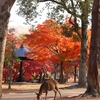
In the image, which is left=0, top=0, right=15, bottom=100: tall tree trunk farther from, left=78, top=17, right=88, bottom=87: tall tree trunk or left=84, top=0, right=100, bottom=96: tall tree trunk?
left=78, top=17, right=88, bottom=87: tall tree trunk

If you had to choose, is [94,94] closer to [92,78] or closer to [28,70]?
[92,78]

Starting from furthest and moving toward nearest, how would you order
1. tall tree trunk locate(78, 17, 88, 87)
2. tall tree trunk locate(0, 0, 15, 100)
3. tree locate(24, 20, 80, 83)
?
tree locate(24, 20, 80, 83), tall tree trunk locate(78, 17, 88, 87), tall tree trunk locate(0, 0, 15, 100)

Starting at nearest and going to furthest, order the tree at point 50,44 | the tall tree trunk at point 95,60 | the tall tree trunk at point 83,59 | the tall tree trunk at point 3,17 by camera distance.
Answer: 1. the tall tree trunk at point 3,17
2. the tall tree trunk at point 95,60
3. the tall tree trunk at point 83,59
4. the tree at point 50,44

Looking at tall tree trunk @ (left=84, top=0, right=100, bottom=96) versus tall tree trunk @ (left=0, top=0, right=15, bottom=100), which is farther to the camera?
tall tree trunk @ (left=84, top=0, right=100, bottom=96)

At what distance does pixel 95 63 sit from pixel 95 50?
2.37 feet

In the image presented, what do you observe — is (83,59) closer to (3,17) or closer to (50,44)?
(50,44)

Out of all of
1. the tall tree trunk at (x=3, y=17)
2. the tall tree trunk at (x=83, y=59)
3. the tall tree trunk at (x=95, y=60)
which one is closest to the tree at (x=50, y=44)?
the tall tree trunk at (x=83, y=59)

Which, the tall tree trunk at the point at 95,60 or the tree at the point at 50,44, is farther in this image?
the tree at the point at 50,44

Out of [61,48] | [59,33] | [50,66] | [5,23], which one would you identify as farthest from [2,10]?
[50,66]

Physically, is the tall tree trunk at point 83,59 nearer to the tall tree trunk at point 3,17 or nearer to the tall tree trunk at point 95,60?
the tall tree trunk at point 95,60

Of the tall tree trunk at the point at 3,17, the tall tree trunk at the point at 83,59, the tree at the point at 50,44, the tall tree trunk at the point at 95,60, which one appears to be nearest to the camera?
the tall tree trunk at the point at 3,17

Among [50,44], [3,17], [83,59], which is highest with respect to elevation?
[50,44]

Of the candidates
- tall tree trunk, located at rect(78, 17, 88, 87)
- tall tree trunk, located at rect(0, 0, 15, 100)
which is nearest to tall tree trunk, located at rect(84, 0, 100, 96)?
tall tree trunk, located at rect(78, 17, 88, 87)

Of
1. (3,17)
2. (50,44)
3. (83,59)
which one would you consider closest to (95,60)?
(83,59)
